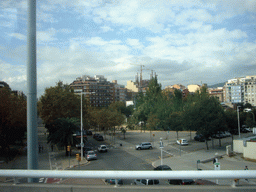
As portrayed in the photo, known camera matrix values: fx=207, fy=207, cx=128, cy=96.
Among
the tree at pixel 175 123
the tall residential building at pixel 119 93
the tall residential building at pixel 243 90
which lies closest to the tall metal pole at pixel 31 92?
the tree at pixel 175 123

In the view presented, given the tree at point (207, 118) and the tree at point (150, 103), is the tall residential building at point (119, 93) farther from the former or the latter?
the tree at point (207, 118)

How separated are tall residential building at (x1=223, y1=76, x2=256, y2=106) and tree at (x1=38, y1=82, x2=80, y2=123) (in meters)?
50.8

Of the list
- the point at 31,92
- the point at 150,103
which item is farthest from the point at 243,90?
the point at 31,92

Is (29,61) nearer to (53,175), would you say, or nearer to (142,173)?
(53,175)

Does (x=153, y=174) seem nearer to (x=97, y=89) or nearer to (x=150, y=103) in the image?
(x=150, y=103)

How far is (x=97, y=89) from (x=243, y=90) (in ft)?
164

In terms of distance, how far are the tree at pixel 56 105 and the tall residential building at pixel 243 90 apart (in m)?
50.8

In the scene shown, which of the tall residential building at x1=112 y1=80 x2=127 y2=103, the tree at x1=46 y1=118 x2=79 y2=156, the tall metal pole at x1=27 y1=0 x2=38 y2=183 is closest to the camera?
the tall metal pole at x1=27 y1=0 x2=38 y2=183

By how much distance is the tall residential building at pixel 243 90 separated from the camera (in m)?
65.4

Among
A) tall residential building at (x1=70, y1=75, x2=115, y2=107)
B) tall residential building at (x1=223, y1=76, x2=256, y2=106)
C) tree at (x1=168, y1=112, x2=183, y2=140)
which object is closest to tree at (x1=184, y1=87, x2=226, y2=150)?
tree at (x1=168, y1=112, x2=183, y2=140)

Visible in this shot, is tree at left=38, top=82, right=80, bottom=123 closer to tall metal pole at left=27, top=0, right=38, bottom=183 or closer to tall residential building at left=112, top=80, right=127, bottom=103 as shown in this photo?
tall metal pole at left=27, top=0, right=38, bottom=183

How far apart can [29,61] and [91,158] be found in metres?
12.6

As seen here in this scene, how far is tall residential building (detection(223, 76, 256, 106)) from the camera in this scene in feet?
215

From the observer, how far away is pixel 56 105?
24.2 meters
